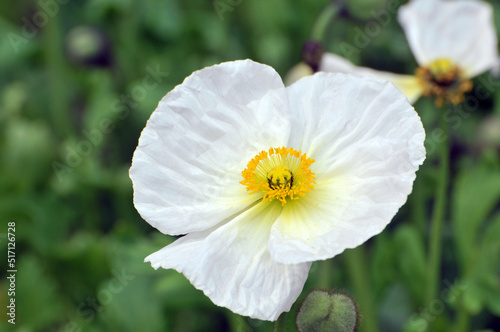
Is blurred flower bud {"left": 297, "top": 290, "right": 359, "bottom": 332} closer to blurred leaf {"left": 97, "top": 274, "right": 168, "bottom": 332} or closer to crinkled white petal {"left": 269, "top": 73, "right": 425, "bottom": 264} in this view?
crinkled white petal {"left": 269, "top": 73, "right": 425, "bottom": 264}

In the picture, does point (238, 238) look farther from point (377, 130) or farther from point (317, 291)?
point (377, 130)

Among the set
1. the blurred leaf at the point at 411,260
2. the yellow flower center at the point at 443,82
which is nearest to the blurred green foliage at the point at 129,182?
the blurred leaf at the point at 411,260

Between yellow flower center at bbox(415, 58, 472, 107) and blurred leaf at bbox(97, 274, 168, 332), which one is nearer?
yellow flower center at bbox(415, 58, 472, 107)

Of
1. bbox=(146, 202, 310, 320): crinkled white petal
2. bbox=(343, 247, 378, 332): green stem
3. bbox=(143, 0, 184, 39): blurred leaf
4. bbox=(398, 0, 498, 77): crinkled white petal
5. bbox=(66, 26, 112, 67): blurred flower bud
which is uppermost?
bbox=(146, 202, 310, 320): crinkled white petal

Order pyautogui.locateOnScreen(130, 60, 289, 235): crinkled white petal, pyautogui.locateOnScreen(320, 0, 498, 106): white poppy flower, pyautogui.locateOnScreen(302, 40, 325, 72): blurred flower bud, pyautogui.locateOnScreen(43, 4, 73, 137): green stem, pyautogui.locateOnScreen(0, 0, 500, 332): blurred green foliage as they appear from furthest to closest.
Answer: pyautogui.locateOnScreen(43, 4, 73, 137): green stem → pyautogui.locateOnScreen(0, 0, 500, 332): blurred green foliage → pyautogui.locateOnScreen(320, 0, 498, 106): white poppy flower → pyautogui.locateOnScreen(302, 40, 325, 72): blurred flower bud → pyautogui.locateOnScreen(130, 60, 289, 235): crinkled white petal

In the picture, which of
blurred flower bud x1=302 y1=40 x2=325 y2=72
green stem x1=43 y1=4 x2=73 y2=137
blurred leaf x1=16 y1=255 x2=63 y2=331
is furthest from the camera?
green stem x1=43 y1=4 x2=73 y2=137

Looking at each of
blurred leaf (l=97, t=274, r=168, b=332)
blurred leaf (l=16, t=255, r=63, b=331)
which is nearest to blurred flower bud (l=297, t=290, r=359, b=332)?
blurred leaf (l=97, t=274, r=168, b=332)

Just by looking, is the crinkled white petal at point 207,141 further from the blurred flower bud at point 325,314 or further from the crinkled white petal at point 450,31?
the crinkled white petal at point 450,31

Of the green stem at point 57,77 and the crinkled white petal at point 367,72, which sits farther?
the green stem at point 57,77
